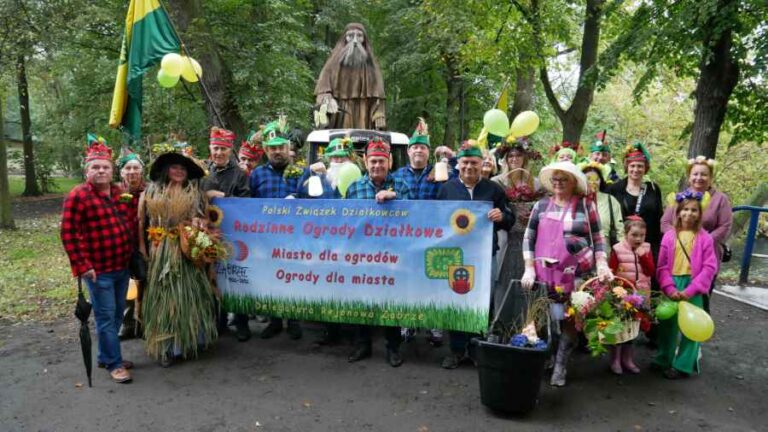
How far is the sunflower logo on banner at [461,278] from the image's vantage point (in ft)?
14.4

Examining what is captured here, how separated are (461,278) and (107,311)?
293 cm

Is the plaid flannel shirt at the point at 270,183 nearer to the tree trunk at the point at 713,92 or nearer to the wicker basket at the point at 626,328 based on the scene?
the wicker basket at the point at 626,328

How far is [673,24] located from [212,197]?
5615 mm

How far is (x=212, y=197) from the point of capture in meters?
5.03

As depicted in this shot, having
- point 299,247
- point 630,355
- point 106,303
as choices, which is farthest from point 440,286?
point 106,303

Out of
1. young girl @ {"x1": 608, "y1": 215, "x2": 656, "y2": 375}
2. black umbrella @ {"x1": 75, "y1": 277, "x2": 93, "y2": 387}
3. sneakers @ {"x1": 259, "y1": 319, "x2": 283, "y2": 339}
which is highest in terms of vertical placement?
young girl @ {"x1": 608, "y1": 215, "x2": 656, "y2": 375}

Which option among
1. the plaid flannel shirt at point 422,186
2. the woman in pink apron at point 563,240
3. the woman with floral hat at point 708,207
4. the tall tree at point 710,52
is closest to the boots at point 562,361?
the woman in pink apron at point 563,240

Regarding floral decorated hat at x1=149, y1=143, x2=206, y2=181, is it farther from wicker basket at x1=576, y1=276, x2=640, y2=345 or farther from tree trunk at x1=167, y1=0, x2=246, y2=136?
tree trunk at x1=167, y1=0, x2=246, y2=136

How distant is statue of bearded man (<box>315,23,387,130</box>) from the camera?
820cm

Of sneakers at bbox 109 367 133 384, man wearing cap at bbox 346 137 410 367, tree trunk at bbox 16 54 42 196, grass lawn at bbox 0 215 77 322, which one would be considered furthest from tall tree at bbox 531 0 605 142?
→ tree trunk at bbox 16 54 42 196

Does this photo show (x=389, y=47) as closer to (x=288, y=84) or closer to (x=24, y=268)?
(x=288, y=84)

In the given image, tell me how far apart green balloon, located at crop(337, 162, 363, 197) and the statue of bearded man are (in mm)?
3390

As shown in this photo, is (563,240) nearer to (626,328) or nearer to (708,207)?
(626,328)

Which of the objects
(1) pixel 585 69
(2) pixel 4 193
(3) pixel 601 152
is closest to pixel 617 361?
(3) pixel 601 152
